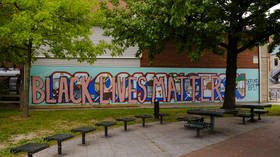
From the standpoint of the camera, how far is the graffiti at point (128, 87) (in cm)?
2017

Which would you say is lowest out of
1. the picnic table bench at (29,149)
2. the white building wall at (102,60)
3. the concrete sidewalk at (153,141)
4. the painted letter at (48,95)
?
the concrete sidewalk at (153,141)

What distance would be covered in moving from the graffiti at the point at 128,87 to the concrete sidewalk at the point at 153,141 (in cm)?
967

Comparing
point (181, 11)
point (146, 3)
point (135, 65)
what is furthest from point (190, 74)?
point (181, 11)

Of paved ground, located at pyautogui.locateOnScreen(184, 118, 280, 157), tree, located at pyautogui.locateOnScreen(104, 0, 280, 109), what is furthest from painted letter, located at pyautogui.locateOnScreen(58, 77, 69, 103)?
paved ground, located at pyautogui.locateOnScreen(184, 118, 280, 157)

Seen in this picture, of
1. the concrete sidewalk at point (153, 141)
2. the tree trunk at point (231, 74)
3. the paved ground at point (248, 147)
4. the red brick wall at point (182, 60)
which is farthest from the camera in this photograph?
the red brick wall at point (182, 60)

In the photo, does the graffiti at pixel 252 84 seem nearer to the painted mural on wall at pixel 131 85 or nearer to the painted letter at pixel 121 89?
the painted mural on wall at pixel 131 85

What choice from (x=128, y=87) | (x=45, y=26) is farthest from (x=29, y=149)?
(x=128, y=87)

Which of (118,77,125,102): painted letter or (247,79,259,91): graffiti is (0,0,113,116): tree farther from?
(247,79,259,91): graffiti

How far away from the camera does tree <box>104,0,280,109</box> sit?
41.5 ft

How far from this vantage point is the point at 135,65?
22000 millimetres

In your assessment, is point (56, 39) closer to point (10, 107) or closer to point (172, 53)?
point (10, 107)

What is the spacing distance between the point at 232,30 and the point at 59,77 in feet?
40.1

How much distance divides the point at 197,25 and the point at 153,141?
5.95m

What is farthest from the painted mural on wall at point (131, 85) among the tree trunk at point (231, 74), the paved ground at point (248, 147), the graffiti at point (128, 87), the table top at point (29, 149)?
the table top at point (29, 149)
